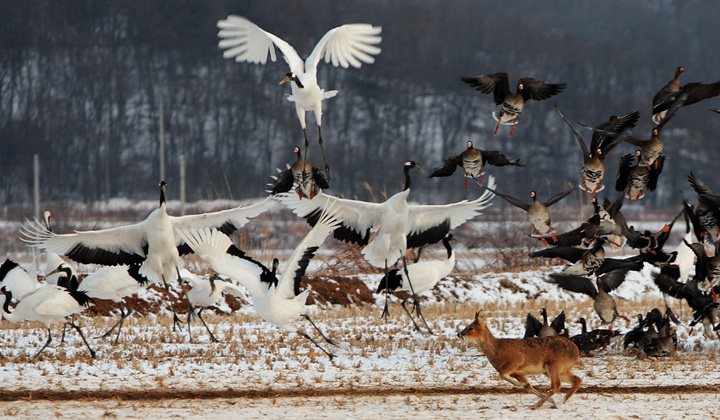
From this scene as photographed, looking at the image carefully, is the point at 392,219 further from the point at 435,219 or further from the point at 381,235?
the point at 435,219

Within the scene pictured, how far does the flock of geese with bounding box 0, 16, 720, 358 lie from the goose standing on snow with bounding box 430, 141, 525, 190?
0.7 inches

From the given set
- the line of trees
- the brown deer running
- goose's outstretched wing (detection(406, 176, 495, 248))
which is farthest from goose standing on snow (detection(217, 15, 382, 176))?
the line of trees

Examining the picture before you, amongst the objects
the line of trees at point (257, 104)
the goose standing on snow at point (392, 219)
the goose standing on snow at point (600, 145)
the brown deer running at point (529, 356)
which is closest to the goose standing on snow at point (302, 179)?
the goose standing on snow at point (392, 219)

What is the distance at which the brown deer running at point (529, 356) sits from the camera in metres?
8.07

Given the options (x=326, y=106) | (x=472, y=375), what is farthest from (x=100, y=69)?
(x=472, y=375)

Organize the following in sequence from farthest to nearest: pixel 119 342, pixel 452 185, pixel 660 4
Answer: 1. pixel 660 4
2. pixel 452 185
3. pixel 119 342

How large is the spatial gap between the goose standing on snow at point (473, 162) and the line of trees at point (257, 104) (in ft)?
161

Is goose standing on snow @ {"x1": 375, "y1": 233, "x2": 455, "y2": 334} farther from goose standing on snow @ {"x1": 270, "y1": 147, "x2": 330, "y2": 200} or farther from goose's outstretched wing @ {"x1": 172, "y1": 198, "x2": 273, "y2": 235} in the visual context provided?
goose standing on snow @ {"x1": 270, "y1": 147, "x2": 330, "y2": 200}

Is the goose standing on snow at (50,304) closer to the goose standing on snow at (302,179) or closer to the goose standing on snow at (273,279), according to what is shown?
the goose standing on snow at (273,279)

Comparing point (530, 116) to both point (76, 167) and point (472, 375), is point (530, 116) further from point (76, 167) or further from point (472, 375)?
Result: point (472, 375)

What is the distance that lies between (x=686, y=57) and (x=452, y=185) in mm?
35922

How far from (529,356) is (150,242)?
20.6 ft

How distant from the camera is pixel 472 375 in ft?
31.8

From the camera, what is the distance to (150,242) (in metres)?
12.8
